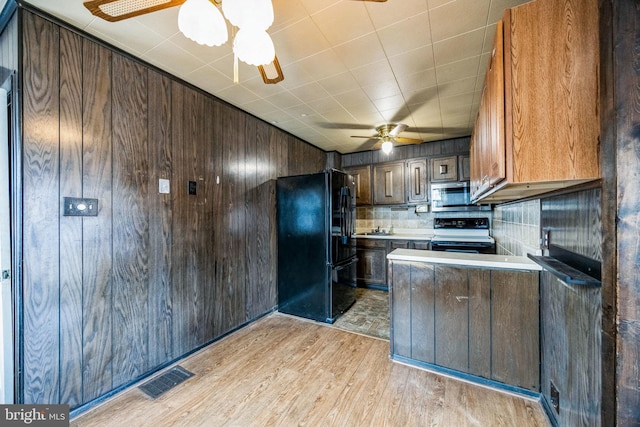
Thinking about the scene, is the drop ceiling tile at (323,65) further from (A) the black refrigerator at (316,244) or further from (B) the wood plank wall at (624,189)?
(B) the wood plank wall at (624,189)

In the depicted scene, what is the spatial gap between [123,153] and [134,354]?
1.53 metres

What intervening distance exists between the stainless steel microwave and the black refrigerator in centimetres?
146

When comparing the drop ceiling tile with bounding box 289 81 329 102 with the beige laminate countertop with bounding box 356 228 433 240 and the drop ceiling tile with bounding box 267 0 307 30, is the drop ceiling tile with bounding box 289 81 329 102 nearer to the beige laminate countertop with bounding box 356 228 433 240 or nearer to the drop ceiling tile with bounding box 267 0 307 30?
the drop ceiling tile with bounding box 267 0 307 30

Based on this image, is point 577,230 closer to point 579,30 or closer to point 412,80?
point 579,30

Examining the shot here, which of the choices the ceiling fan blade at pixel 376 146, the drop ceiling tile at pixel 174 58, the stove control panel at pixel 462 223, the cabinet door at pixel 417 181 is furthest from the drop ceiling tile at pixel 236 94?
the stove control panel at pixel 462 223

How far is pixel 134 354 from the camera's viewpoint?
1929 mm

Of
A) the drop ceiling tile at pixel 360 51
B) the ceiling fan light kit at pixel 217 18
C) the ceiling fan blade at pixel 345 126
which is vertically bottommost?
the ceiling fan light kit at pixel 217 18

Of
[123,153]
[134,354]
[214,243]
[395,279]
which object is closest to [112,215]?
[123,153]

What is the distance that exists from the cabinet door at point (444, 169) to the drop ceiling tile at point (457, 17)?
2.55m

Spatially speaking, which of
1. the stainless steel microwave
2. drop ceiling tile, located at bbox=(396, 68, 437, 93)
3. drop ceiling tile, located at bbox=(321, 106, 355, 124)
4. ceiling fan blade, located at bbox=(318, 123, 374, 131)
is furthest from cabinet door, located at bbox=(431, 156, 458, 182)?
drop ceiling tile, located at bbox=(396, 68, 437, 93)

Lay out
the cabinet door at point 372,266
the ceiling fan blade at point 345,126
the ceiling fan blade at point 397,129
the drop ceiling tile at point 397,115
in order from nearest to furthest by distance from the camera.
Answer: the drop ceiling tile at point 397,115 < the ceiling fan blade at point 397,129 < the ceiling fan blade at point 345,126 < the cabinet door at point 372,266

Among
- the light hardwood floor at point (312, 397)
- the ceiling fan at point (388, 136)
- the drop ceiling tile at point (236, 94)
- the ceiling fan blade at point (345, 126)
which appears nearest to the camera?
the light hardwood floor at point (312, 397)

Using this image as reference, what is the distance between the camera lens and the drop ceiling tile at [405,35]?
160 cm

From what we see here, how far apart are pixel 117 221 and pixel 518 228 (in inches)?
133
